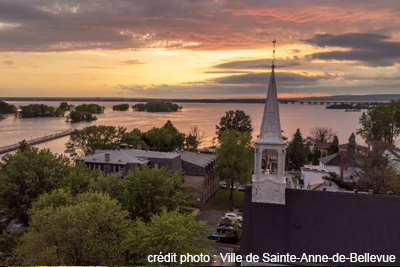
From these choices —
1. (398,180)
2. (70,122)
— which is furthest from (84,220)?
(70,122)

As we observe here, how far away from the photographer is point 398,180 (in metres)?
36.4

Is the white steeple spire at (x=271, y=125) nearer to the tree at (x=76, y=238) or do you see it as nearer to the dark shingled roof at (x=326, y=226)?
the dark shingled roof at (x=326, y=226)

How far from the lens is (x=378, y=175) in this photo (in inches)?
1453

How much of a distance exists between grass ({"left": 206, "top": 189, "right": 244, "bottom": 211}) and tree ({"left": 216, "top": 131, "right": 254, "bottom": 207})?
98 centimetres

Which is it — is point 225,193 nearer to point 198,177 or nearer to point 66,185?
point 198,177

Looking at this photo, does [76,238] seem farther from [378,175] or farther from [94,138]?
[94,138]

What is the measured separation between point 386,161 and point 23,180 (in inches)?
1577

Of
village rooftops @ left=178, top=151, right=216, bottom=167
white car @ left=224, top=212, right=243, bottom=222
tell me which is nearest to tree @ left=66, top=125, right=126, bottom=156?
village rooftops @ left=178, top=151, right=216, bottom=167

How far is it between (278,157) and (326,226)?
4830 millimetres

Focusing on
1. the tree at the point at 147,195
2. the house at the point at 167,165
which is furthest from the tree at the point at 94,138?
the tree at the point at 147,195

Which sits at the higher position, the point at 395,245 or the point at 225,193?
the point at 395,245

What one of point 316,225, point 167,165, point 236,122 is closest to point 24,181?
point 167,165

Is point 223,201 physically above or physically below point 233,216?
below

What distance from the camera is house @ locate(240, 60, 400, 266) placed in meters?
18.0
